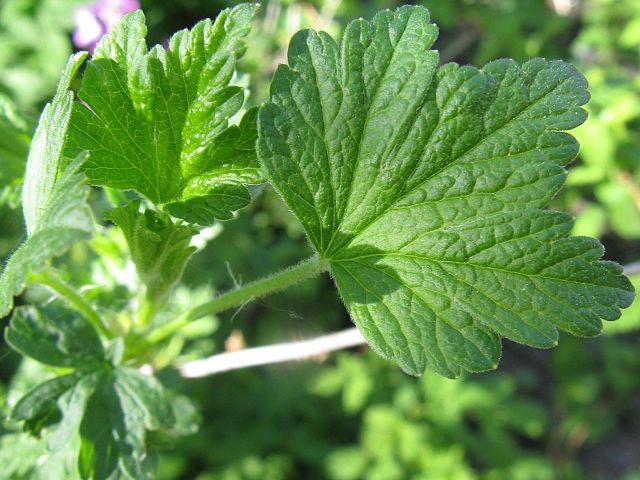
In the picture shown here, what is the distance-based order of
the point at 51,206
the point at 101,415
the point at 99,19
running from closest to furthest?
1. the point at 51,206
2. the point at 101,415
3. the point at 99,19

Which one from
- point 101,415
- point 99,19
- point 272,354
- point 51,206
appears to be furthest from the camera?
point 99,19

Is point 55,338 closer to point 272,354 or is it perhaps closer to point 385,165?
point 272,354

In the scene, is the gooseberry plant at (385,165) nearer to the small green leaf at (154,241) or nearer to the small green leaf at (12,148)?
the small green leaf at (154,241)

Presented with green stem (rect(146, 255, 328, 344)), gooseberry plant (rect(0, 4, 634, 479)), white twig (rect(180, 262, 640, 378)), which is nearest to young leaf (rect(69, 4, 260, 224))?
gooseberry plant (rect(0, 4, 634, 479))

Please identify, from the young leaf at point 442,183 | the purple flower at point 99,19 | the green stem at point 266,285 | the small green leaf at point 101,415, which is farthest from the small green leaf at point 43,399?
the purple flower at point 99,19

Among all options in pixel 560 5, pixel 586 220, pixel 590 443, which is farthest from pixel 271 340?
pixel 560 5

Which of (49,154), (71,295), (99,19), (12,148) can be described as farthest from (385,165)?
(99,19)

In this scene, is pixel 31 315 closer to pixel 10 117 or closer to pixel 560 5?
pixel 10 117
